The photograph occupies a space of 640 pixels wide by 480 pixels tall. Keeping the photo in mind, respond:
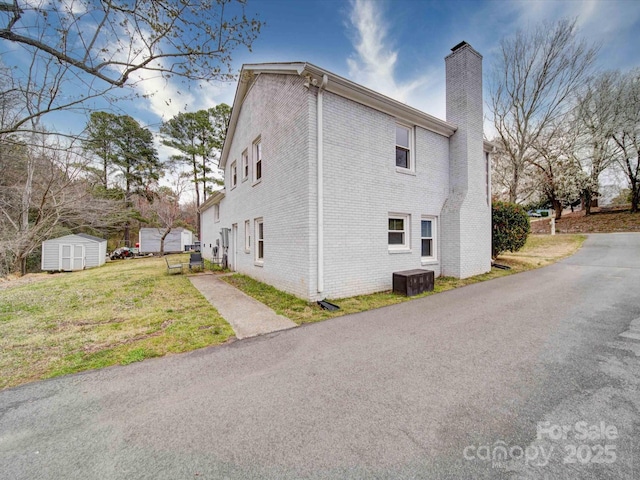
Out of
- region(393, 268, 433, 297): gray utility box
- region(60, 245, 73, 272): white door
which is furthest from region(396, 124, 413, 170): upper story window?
region(60, 245, 73, 272): white door

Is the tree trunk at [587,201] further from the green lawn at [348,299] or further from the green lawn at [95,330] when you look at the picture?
the green lawn at [95,330]

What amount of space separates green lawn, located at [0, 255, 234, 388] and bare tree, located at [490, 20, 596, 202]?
2297 centimetres

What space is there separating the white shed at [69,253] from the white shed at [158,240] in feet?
29.1

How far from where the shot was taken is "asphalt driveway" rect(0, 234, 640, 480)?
189cm

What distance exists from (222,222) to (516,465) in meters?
15.9

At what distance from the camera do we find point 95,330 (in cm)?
486

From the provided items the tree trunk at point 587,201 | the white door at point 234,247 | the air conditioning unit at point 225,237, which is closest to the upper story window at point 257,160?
the white door at point 234,247

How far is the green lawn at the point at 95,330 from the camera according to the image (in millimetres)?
3629

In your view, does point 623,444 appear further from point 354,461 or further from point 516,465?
point 354,461

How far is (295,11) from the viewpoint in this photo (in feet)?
24.6

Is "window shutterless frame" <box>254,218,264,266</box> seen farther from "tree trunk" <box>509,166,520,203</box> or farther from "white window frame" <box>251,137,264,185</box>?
"tree trunk" <box>509,166,520,203</box>

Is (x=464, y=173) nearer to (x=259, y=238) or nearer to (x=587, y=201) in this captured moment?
(x=259, y=238)

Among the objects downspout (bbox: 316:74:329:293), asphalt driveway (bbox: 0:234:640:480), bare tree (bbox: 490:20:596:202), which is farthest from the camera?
bare tree (bbox: 490:20:596:202)

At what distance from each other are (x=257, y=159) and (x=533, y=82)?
67.1 ft
